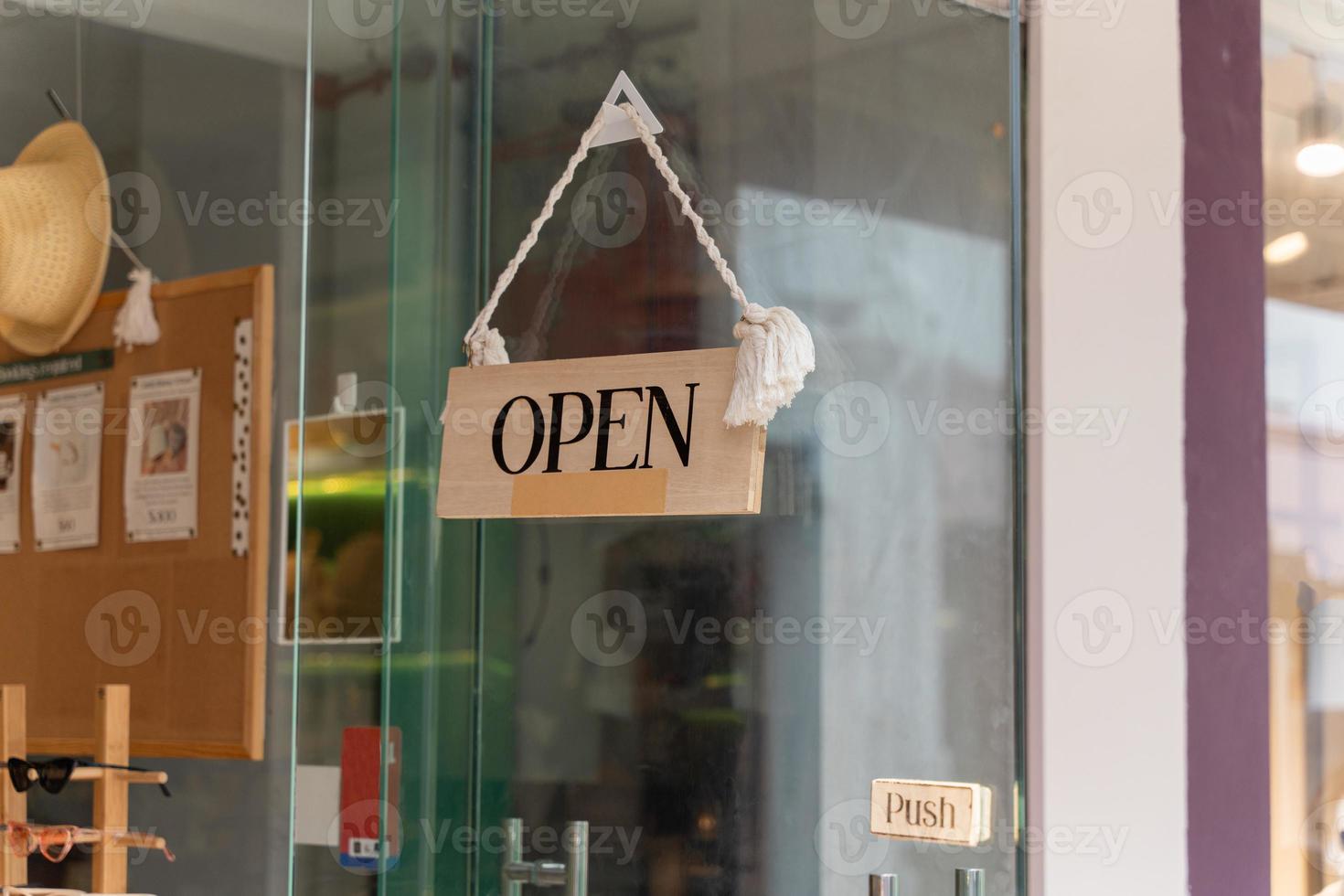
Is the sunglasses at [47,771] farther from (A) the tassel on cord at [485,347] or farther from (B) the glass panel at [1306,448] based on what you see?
(B) the glass panel at [1306,448]

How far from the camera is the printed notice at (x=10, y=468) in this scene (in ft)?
7.54

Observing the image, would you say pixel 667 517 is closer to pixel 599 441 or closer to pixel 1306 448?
pixel 599 441

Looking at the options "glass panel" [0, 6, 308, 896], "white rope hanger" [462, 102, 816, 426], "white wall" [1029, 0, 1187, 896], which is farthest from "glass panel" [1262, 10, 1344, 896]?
"glass panel" [0, 6, 308, 896]

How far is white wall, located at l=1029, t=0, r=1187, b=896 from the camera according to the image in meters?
1.48

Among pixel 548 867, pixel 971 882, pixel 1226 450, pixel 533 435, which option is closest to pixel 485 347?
pixel 533 435

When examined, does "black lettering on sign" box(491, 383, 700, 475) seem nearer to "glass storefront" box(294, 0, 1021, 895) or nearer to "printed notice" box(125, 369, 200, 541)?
"glass storefront" box(294, 0, 1021, 895)

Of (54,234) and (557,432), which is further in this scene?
(54,234)

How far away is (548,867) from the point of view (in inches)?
55.7

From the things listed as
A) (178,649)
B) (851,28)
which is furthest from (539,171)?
(178,649)

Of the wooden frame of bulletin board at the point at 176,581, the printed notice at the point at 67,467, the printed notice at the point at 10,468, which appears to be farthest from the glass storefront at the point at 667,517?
the printed notice at the point at 10,468

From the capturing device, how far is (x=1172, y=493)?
1.48m

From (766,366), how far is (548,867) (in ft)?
1.92

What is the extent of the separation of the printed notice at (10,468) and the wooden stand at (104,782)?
0.69 metres

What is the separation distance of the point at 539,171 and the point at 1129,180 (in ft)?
2.11
